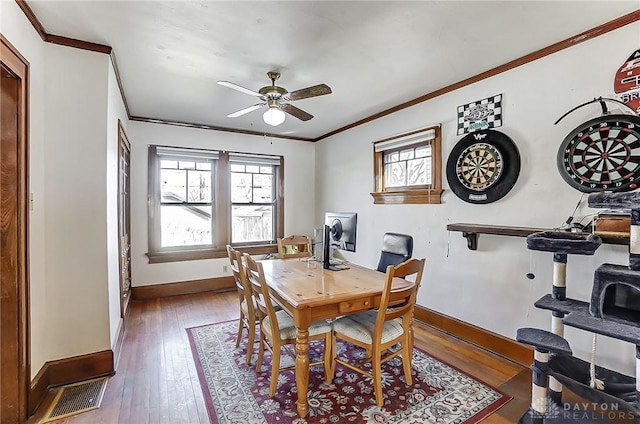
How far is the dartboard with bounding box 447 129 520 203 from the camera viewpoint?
8.21 feet

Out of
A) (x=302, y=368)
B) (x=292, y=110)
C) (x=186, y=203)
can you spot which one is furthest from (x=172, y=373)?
(x=186, y=203)

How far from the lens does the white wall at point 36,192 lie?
191 cm

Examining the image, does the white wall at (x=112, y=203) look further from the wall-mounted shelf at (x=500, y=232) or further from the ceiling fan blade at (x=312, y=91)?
the wall-mounted shelf at (x=500, y=232)

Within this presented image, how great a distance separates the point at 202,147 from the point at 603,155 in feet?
14.8

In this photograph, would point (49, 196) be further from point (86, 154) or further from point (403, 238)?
point (403, 238)

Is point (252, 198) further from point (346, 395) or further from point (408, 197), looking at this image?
point (346, 395)

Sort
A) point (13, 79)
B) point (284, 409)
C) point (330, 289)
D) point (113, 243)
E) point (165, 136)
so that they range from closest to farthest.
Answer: point (13, 79), point (284, 409), point (330, 289), point (113, 243), point (165, 136)

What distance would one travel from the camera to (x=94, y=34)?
2.08 m

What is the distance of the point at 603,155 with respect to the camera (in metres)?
1.99

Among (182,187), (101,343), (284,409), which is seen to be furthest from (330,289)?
(182,187)

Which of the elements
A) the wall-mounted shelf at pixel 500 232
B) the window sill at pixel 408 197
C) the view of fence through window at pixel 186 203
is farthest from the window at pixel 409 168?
the view of fence through window at pixel 186 203

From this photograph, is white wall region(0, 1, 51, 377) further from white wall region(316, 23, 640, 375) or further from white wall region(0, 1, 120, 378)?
white wall region(316, 23, 640, 375)

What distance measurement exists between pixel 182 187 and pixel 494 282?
4170 millimetres

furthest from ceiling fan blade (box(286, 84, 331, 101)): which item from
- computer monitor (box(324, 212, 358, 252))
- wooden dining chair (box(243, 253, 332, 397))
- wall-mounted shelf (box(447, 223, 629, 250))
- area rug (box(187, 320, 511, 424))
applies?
area rug (box(187, 320, 511, 424))
